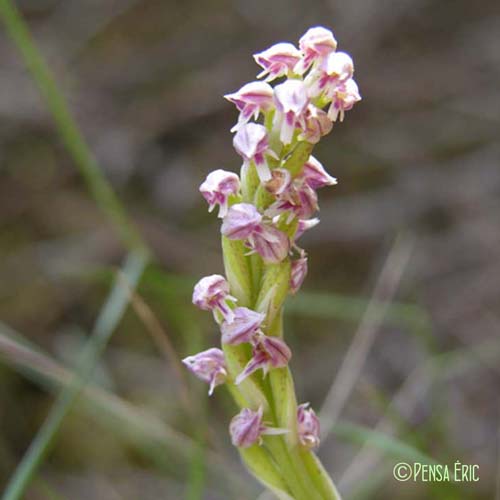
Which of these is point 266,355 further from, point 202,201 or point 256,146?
point 202,201

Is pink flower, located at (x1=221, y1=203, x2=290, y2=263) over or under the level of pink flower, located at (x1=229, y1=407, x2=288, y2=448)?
over

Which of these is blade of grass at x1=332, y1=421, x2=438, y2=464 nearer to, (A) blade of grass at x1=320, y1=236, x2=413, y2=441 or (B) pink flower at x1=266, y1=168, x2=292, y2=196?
(A) blade of grass at x1=320, y1=236, x2=413, y2=441

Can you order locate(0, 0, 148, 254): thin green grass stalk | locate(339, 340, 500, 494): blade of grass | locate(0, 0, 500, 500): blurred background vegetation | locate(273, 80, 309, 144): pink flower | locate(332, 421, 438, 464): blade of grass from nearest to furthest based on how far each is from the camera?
1. locate(273, 80, 309, 144): pink flower
2. locate(332, 421, 438, 464): blade of grass
3. locate(0, 0, 148, 254): thin green grass stalk
4. locate(339, 340, 500, 494): blade of grass
5. locate(0, 0, 500, 500): blurred background vegetation

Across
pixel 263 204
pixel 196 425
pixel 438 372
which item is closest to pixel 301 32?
pixel 438 372

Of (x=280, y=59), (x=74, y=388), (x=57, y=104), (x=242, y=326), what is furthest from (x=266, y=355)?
(x=57, y=104)

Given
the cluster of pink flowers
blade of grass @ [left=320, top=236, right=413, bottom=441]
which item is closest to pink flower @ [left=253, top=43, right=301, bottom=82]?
the cluster of pink flowers

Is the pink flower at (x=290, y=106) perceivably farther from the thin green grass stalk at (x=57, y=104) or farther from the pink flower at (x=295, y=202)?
the thin green grass stalk at (x=57, y=104)
